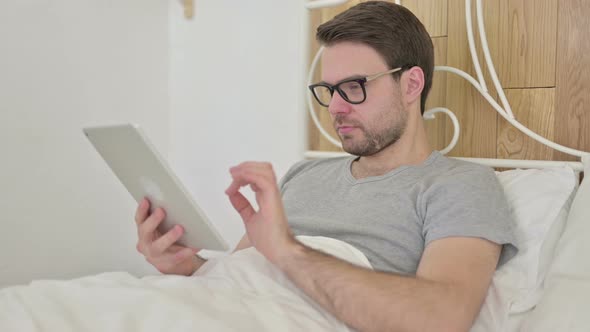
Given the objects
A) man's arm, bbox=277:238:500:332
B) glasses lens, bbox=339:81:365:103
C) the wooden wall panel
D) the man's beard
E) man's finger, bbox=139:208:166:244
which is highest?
the wooden wall panel

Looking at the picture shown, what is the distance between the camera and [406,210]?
117cm

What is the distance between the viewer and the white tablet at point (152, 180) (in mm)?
959

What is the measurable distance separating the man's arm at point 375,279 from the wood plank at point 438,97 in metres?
0.50

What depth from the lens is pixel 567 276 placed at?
97 cm

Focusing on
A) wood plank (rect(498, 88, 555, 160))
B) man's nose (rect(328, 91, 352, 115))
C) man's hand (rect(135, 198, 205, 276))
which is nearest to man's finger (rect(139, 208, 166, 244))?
man's hand (rect(135, 198, 205, 276))

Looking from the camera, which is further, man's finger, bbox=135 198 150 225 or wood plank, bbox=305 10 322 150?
wood plank, bbox=305 10 322 150

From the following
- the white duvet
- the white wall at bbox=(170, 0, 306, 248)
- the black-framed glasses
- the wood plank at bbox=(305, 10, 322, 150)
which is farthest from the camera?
the white wall at bbox=(170, 0, 306, 248)

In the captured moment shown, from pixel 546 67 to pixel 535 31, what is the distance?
3.3 inches

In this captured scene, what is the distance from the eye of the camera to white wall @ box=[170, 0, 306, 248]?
1861 millimetres

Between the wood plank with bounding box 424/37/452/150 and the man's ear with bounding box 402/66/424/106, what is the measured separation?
0.62 ft

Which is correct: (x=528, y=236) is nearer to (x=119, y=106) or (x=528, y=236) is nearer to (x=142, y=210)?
(x=142, y=210)

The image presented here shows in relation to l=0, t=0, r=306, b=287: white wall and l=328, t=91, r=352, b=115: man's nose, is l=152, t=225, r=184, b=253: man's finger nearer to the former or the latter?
l=328, t=91, r=352, b=115: man's nose

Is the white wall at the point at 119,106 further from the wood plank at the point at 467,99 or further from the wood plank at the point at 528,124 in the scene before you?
the wood plank at the point at 528,124

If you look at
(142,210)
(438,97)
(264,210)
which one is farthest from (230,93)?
(264,210)
